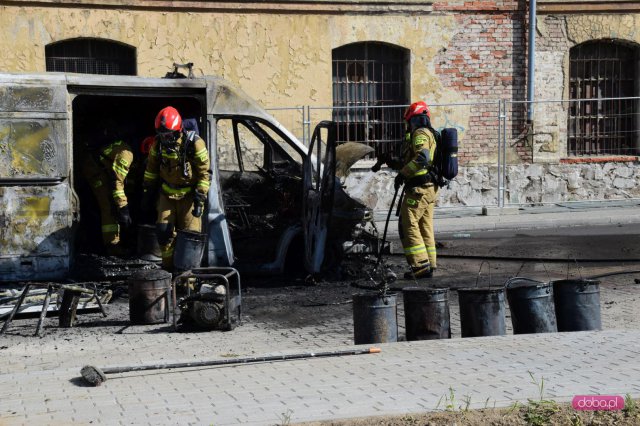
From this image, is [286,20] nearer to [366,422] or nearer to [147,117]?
[147,117]

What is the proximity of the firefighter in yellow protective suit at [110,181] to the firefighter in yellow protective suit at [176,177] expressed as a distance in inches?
43.4

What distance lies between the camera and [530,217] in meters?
17.7

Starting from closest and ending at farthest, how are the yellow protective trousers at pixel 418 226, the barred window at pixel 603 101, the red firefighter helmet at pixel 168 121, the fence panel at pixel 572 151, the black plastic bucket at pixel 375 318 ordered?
the black plastic bucket at pixel 375 318, the red firefighter helmet at pixel 168 121, the yellow protective trousers at pixel 418 226, the fence panel at pixel 572 151, the barred window at pixel 603 101

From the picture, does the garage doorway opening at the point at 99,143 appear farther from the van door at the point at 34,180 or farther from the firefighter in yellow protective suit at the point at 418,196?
the firefighter in yellow protective suit at the point at 418,196

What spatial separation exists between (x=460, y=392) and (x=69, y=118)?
19.5 feet

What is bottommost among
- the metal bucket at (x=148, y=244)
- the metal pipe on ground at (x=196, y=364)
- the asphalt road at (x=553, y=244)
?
the metal pipe on ground at (x=196, y=364)

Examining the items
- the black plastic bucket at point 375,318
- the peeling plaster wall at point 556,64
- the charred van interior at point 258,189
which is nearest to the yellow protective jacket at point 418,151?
the charred van interior at point 258,189

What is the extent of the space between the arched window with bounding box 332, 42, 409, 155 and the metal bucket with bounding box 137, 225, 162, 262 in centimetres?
855

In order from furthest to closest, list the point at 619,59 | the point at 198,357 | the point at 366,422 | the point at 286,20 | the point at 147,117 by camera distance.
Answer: the point at 619,59 < the point at 286,20 < the point at 147,117 < the point at 198,357 < the point at 366,422

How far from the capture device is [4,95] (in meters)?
10.3

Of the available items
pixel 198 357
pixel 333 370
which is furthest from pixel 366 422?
pixel 198 357

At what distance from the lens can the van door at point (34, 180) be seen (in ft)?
34.0

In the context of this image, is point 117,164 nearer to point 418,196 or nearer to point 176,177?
point 176,177

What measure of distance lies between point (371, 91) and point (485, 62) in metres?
2.35
